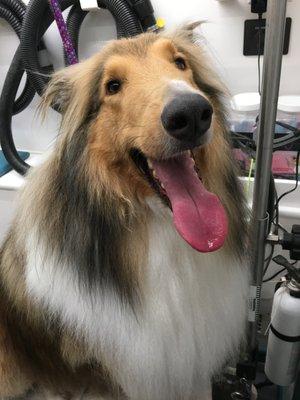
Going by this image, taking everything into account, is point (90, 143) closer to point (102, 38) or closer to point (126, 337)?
point (126, 337)

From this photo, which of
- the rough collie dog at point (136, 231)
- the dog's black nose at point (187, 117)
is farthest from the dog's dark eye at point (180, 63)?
the dog's black nose at point (187, 117)

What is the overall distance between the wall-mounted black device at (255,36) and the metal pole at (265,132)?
0.88 meters

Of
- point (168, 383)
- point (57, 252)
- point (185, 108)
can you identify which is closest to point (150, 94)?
point (185, 108)

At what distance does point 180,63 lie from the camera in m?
1.01

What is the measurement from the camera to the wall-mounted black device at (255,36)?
62.4 inches

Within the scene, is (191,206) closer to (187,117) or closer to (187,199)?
(187,199)

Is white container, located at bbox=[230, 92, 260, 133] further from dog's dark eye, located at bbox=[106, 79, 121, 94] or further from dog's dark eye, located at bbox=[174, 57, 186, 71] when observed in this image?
dog's dark eye, located at bbox=[106, 79, 121, 94]

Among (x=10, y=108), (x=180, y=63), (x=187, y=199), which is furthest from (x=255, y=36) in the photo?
(x=10, y=108)

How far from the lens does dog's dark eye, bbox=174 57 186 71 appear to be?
100 centimetres

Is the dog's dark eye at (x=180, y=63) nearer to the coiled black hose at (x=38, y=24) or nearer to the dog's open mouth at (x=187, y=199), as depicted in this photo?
the dog's open mouth at (x=187, y=199)

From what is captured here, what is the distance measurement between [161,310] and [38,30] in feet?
4.53

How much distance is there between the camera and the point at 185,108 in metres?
0.74

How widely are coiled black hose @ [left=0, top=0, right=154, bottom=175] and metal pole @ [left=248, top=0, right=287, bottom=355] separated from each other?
3.01 feet

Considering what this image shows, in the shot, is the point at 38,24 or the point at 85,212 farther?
the point at 38,24
